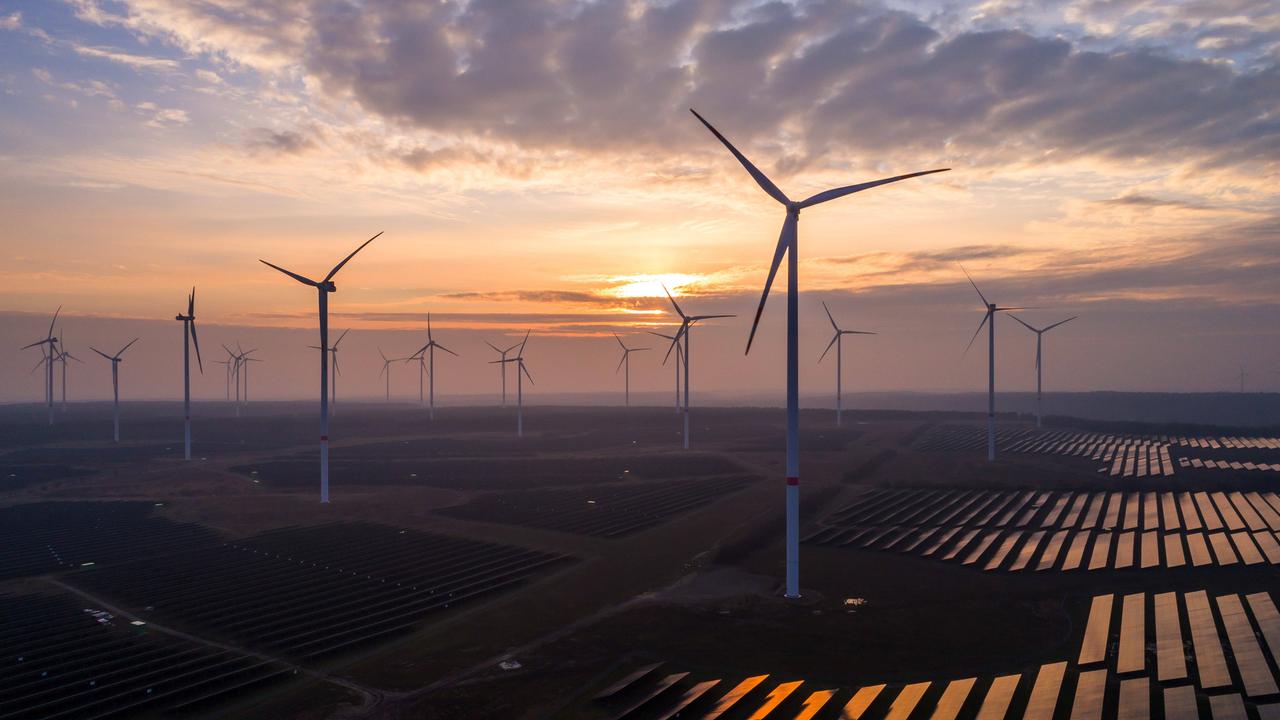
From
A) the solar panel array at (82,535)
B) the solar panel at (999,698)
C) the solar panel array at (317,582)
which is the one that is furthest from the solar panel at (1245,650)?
the solar panel array at (82,535)

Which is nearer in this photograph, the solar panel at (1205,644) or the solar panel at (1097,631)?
the solar panel at (1205,644)

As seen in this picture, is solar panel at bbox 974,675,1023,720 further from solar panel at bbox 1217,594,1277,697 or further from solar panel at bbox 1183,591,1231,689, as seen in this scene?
solar panel at bbox 1217,594,1277,697

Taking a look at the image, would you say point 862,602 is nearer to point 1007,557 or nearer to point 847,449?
point 1007,557

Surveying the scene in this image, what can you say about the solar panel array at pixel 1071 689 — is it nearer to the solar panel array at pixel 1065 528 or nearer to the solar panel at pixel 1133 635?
the solar panel at pixel 1133 635

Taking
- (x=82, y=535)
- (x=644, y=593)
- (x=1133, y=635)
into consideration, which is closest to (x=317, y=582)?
(x=644, y=593)

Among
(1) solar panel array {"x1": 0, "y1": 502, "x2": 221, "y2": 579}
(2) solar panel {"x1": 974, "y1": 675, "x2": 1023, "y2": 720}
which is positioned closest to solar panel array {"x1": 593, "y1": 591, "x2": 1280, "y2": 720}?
(2) solar panel {"x1": 974, "y1": 675, "x2": 1023, "y2": 720}
